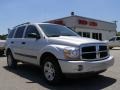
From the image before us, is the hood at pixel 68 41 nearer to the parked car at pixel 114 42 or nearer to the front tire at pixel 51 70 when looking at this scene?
the front tire at pixel 51 70

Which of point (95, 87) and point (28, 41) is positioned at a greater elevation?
point (28, 41)

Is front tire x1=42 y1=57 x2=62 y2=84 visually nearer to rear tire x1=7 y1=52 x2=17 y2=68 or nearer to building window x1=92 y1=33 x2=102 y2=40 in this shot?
rear tire x1=7 y1=52 x2=17 y2=68

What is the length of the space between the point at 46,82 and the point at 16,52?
284cm

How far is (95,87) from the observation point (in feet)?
23.1

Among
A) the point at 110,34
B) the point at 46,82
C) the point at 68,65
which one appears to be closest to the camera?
the point at 68,65

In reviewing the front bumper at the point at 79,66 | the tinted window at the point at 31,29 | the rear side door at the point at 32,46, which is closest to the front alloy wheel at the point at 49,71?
the front bumper at the point at 79,66

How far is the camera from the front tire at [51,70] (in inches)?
284

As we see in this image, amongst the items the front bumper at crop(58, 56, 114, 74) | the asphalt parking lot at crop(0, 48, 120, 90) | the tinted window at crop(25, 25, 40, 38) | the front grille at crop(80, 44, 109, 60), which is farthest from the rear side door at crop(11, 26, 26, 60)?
the front grille at crop(80, 44, 109, 60)

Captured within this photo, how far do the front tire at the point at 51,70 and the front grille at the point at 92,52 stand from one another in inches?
33.1

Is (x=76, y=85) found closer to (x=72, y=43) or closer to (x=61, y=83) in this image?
(x=61, y=83)

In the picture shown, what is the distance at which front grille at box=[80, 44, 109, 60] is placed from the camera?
698 cm

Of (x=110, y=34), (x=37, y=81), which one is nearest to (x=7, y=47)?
(x=37, y=81)

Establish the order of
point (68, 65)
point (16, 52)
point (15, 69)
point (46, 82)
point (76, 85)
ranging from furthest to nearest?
1. point (15, 69)
2. point (16, 52)
3. point (46, 82)
4. point (76, 85)
5. point (68, 65)

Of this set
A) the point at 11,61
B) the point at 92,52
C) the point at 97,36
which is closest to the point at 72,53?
the point at 92,52
